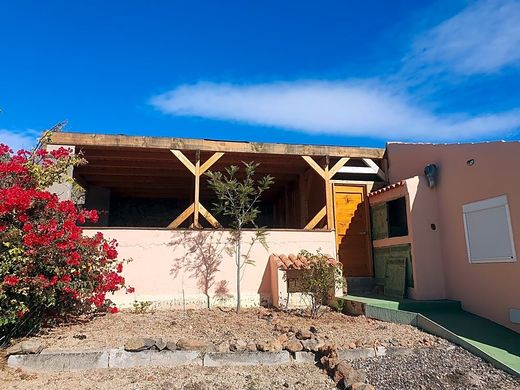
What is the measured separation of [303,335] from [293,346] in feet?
1.53

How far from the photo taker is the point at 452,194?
313 inches

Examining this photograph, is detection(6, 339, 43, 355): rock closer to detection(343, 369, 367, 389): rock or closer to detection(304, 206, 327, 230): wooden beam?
detection(343, 369, 367, 389): rock

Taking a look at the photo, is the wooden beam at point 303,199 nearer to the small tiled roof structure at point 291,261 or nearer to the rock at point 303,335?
the small tiled roof structure at point 291,261

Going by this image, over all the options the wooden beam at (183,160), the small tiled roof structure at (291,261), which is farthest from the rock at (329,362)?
the wooden beam at (183,160)

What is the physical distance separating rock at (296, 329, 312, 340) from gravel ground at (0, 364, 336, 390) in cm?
72

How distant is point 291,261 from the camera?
8.35 meters

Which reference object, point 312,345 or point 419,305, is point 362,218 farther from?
point 312,345

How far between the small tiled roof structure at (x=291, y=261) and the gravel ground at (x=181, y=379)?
9.90 ft

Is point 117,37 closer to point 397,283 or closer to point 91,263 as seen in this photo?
point 91,263

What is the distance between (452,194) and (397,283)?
7.70ft

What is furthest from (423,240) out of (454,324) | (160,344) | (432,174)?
(160,344)

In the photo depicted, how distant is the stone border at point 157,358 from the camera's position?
4.95 meters

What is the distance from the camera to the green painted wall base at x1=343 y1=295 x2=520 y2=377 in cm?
528

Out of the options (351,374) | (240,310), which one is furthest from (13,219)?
(351,374)
